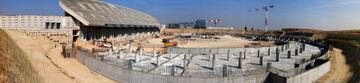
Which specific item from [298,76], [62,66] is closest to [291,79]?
[298,76]

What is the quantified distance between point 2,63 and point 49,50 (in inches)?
620

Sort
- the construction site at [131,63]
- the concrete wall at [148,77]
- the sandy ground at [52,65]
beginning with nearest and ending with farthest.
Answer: the concrete wall at [148,77] → the construction site at [131,63] → the sandy ground at [52,65]

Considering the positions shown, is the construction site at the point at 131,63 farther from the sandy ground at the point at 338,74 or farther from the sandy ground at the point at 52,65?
the sandy ground at the point at 338,74

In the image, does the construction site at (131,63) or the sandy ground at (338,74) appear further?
the sandy ground at (338,74)

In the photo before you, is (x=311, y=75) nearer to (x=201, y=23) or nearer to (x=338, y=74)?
(x=338, y=74)

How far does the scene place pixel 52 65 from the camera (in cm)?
2252

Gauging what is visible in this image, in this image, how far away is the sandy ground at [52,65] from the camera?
19.7 m

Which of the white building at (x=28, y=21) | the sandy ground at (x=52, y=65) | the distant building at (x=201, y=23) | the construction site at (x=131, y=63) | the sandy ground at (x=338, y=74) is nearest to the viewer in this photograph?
the construction site at (x=131, y=63)

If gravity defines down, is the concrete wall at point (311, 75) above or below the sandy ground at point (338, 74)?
above

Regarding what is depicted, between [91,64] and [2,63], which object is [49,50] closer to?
[91,64]

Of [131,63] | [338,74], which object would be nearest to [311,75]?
[338,74]

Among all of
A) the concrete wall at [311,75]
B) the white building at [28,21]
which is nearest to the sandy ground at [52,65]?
the white building at [28,21]

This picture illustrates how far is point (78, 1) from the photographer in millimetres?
40312

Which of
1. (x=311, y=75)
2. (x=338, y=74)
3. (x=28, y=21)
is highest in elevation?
(x=28, y=21)
